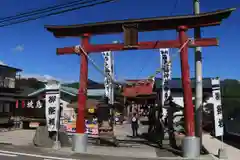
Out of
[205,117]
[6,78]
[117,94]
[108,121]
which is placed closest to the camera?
[108,121]

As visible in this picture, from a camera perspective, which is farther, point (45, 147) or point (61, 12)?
point (45, 147)

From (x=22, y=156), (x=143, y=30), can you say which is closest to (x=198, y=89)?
(x=143, y=30)

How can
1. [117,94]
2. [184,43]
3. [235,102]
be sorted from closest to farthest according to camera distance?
[184,43] → [235,102] → [117,94]

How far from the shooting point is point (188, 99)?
1302cm

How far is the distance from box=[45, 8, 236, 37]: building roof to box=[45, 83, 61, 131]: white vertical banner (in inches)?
106

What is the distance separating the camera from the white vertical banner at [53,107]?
15062mm

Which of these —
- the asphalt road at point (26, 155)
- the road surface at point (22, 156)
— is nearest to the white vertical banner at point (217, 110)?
the asphalt road at point (26, 155)

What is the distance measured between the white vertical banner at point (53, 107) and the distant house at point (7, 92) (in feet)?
43.4

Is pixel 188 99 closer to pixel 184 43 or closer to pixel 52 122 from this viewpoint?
pixel 184 43

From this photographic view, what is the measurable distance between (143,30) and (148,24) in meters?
0.43

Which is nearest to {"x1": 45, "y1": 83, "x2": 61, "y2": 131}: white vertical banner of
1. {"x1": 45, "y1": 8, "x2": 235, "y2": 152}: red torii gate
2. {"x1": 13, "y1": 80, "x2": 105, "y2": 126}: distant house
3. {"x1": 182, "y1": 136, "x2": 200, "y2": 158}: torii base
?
{"x1": 45, "y1": 8, "x2": 235, "y2": 152}: red torii gate

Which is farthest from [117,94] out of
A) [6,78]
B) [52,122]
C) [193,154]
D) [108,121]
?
[193,154]

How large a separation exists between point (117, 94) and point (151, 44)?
868 inches

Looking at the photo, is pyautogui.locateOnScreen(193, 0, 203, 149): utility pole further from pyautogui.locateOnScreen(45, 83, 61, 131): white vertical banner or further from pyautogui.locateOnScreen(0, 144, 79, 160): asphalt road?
pyautogui.locateOnScreen(45, 83, 61, 131): white vertical banner
